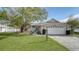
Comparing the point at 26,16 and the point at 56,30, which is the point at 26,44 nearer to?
the point at 26,16

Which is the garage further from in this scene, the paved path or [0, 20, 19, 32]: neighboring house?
[0, 20, 19, 32]: neighboring house

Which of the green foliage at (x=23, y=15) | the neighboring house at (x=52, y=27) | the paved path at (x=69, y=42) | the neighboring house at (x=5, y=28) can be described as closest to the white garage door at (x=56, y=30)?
the neighboring house at (x=52, y=27)

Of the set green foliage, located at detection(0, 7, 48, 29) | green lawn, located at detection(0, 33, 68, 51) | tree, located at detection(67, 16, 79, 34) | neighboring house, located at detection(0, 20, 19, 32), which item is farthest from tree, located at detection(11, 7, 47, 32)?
tree, located at detection(67, 16, 79, 34)

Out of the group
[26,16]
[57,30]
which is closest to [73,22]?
[57,30]

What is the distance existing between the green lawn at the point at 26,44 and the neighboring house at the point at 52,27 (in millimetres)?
152

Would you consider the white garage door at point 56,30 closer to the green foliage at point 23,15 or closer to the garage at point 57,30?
the garage at point 57,30

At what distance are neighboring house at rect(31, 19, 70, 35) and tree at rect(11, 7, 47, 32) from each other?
126 mm

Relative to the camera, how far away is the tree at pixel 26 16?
9.69 metres

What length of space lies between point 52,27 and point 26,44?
2.02 feet

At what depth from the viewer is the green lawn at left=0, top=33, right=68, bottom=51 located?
9656 millimetres
